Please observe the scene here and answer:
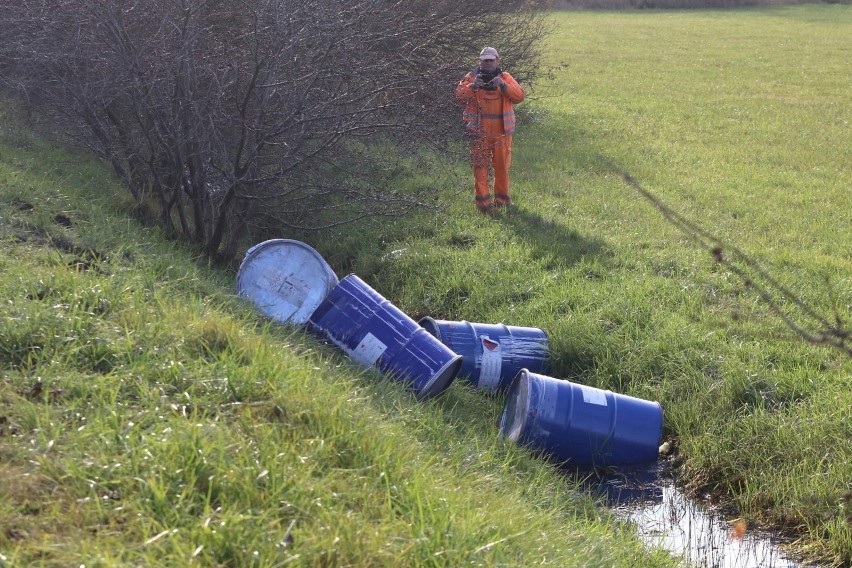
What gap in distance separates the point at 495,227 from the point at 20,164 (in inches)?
161

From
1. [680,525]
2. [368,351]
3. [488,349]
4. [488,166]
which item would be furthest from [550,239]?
[680,525]

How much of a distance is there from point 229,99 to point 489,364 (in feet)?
9.75

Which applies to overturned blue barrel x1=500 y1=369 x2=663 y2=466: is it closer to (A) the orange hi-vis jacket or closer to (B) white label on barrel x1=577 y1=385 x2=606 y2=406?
Answer: (B) white label on barrel x1=577 y1=385 x2=606 y2=406

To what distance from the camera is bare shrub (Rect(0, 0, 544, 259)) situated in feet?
21.5

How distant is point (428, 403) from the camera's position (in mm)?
4789

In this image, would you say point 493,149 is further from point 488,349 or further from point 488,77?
point 488,349

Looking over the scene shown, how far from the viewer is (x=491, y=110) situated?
29.7ft

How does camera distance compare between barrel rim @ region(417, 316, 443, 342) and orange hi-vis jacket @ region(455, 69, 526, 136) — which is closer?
barrel rim @ region(417, 316, 443, 342)

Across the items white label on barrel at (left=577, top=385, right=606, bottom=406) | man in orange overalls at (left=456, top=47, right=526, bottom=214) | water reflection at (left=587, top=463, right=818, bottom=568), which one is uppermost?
man in orange overalls at (left=456, top=47, right=526, bottom=214)

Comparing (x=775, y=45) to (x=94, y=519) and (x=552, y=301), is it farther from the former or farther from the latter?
(x=94, y=519)

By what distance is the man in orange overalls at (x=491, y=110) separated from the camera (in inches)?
348

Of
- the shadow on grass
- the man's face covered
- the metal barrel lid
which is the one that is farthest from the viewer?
the man's face covered

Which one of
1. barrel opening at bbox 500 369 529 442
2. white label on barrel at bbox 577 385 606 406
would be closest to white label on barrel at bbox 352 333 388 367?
barrel opening at bbox 500 369 529 442

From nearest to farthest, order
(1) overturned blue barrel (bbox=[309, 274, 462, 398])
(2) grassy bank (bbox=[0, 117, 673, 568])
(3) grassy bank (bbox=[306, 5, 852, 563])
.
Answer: (2) grassy bank (bbox=[0, 117, 673, 568]), (3) grassy bank (bbox=[306, 5, 852, 563]), (1) overturned blue barrel (bbox=[309, 274, 462, 398])
